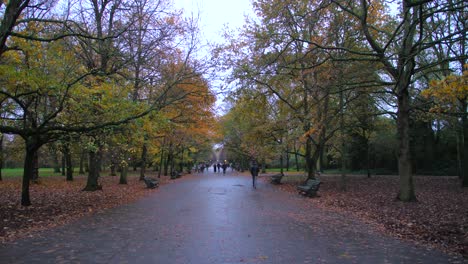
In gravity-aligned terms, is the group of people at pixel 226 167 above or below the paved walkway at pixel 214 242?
above

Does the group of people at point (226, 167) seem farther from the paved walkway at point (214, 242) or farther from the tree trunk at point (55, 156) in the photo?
the paved walkway at point (214, 242)

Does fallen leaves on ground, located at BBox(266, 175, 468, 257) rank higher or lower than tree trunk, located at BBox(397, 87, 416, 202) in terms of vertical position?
lower

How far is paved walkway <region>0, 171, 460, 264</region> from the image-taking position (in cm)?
632

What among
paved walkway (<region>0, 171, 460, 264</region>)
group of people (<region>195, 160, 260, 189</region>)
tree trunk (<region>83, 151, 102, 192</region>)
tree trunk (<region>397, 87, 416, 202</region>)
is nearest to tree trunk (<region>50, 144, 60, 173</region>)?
tree trunk (<region>83, 151, 102, 192</region>)

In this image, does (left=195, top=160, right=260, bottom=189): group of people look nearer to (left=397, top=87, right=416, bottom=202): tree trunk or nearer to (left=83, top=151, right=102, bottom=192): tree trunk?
(left=83, top=151, right=102, bottom=192): tree trunk

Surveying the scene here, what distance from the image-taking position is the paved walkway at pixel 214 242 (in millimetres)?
6316

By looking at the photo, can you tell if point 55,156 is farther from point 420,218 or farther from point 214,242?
point 420,218

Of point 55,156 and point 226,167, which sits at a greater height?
point 55,156

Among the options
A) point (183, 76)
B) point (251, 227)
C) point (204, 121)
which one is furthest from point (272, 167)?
point (251, 227)

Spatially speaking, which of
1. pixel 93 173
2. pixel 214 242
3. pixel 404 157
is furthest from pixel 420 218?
pixel 93 173

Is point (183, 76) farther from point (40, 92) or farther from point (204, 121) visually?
point (204, 121)

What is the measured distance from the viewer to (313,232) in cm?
879

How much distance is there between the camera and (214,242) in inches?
294

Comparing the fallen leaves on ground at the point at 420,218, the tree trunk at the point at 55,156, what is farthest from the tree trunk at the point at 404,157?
the tree trunk at the point at 55,156
